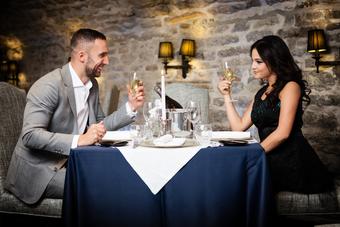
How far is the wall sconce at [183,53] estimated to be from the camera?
508cm

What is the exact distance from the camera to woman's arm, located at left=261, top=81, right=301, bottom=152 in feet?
7.64

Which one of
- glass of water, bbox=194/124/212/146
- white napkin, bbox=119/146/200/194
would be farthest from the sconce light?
white napkin, bbox=119/146/200/194

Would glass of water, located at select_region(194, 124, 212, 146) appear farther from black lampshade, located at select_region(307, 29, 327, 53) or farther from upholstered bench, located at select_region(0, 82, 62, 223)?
black lampshade, located at select_region(307, 29, 327, 53)

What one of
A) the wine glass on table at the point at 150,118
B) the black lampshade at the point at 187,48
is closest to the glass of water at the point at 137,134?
the wine glass on table at the point at 150,118

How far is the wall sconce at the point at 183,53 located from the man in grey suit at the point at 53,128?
252cm

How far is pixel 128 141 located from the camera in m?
2.10

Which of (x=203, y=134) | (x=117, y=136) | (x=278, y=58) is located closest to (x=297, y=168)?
(x=203, y=134)

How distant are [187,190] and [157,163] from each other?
18 centimetres

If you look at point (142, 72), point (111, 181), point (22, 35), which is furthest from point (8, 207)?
point (22, 35)

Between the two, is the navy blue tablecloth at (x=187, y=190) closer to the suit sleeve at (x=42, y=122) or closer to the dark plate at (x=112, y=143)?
the dark plate at (x=112, y=143)

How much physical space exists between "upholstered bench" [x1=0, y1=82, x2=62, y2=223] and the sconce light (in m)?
2.91

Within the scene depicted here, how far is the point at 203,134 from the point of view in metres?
2.05

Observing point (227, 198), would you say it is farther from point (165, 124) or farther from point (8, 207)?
point (8, 207)

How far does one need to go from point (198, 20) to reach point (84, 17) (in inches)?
73.3
